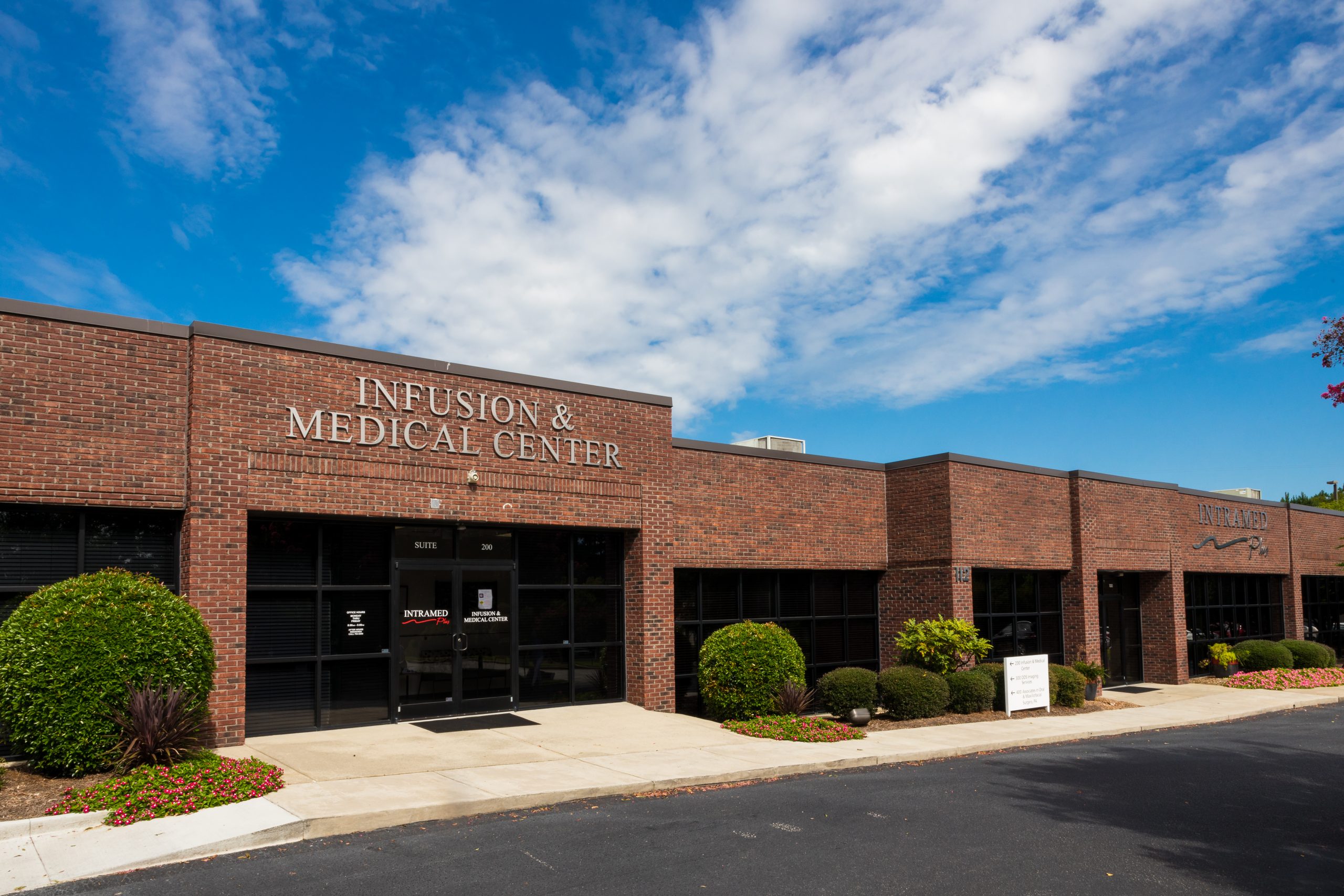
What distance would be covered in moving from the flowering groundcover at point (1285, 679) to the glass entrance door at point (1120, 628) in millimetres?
2354

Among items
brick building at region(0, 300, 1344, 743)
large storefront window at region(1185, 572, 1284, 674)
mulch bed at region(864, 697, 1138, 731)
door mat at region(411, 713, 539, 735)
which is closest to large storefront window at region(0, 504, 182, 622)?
brick building at region(0, 300, 1344, 743)

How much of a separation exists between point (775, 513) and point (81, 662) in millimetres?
12875

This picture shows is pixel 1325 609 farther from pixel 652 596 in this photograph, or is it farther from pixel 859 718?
pixel 652 596

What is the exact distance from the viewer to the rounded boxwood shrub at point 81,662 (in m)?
10.5

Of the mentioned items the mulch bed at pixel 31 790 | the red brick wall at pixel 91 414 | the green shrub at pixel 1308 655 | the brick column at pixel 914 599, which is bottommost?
the green shrub at pixel 1308 655

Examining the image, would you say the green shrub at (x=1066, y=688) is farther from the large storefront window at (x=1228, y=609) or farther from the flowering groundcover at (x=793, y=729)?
the large storefront window at (x=1228, y=609)

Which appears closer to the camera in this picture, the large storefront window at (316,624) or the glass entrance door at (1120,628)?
the large storefront window at (316,624)

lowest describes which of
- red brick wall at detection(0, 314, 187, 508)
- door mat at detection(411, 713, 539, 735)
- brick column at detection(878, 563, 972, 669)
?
door mat at detection(411, 713, 539, 735)

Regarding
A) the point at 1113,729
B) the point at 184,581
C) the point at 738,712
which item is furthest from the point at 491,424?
the point at 1113,729

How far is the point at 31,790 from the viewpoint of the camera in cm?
1020

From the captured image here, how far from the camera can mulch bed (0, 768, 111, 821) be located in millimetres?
9484

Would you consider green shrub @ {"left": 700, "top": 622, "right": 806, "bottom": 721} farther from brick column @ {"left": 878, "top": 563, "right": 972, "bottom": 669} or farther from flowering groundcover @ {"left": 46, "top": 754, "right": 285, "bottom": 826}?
flowering groundcover @ {"left": 46, "top": 754, "right": 285, "bottom": 826}

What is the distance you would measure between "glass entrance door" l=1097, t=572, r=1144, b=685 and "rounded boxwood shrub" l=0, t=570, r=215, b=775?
74.5 feet

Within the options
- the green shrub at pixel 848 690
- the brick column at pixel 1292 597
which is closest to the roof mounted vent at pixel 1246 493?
the brick column at pixel 1292 597
